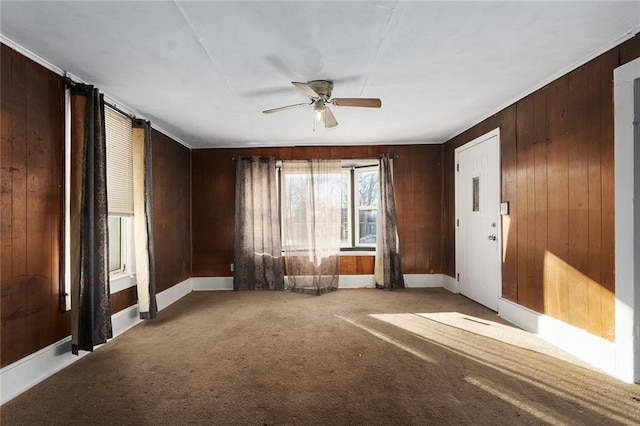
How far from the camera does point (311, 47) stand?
2295mm

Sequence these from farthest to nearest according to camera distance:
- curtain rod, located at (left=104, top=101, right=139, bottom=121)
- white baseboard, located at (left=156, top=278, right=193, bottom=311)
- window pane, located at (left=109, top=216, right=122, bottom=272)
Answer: white baseboard, located at (left=156, top=278, right=193, bottom=311) < window pane, located at (left=109, top=216, right=122, bottom=272) < curtain rod, located at (left=104, top=101, right=139, bottom=121)

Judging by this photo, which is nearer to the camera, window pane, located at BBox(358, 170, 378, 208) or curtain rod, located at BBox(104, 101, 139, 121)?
curtain rod, located at BBox(104, 101, 139, 121)

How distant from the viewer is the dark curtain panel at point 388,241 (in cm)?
508

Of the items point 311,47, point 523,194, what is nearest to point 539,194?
point 523,194

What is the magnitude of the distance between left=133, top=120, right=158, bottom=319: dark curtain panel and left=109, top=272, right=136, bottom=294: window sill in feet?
0.23

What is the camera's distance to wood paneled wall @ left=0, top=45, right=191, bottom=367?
214cm

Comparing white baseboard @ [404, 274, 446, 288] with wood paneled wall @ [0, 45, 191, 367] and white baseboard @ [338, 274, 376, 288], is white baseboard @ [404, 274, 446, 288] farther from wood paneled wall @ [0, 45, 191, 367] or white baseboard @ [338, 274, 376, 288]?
wood paneled wall @ [0, 45, 191, 367]

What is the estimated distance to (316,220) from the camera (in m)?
5.12

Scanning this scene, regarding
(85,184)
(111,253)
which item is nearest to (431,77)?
(85,184)

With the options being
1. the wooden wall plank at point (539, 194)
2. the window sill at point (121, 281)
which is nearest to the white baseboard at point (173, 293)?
the window sill at point (121, 281)

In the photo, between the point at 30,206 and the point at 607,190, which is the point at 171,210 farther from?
the point at 607,190

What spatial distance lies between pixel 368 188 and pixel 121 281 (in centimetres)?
381

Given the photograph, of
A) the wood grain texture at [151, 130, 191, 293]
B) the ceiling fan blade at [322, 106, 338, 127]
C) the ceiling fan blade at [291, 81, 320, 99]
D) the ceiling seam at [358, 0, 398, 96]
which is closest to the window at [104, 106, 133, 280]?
the wood grain texture at [151, 130, 191, 293]

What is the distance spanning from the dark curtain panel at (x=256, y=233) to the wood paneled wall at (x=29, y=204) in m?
2.67
